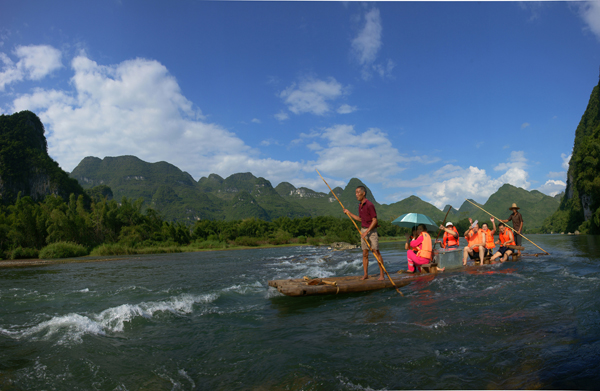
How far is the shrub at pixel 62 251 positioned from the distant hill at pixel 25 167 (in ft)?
188

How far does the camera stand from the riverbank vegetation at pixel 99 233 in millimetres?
28891

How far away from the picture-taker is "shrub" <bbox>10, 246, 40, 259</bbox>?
89.1 feet

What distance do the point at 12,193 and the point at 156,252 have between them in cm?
6049

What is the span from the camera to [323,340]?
17.6 ft

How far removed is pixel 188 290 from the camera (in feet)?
35.7

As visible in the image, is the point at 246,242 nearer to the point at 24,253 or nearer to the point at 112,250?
the point at 112,250

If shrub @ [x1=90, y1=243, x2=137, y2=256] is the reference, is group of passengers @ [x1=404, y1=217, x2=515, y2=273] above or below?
above

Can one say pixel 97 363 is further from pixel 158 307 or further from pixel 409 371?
pixel 409 371

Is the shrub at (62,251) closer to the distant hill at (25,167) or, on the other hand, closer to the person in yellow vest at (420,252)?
the person in yellow vest at (420,252)

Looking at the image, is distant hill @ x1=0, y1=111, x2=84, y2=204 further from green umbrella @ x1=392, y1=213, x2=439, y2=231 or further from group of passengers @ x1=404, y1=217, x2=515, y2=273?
group of passengers @ x1=404, y1=217, x2=515, y2=273

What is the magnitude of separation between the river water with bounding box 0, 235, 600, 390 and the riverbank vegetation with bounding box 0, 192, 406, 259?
2536 centimetres

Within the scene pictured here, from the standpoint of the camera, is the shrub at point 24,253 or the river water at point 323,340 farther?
the shrub at point 24,253

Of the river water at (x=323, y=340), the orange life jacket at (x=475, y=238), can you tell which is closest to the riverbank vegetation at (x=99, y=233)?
the river water at (x=323, y=340)

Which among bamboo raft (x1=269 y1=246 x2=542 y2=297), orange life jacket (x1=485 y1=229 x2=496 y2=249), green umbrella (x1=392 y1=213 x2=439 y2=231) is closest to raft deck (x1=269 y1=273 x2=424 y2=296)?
bamboo raft (x1=269 y1=246 x2=542 y2=297)
